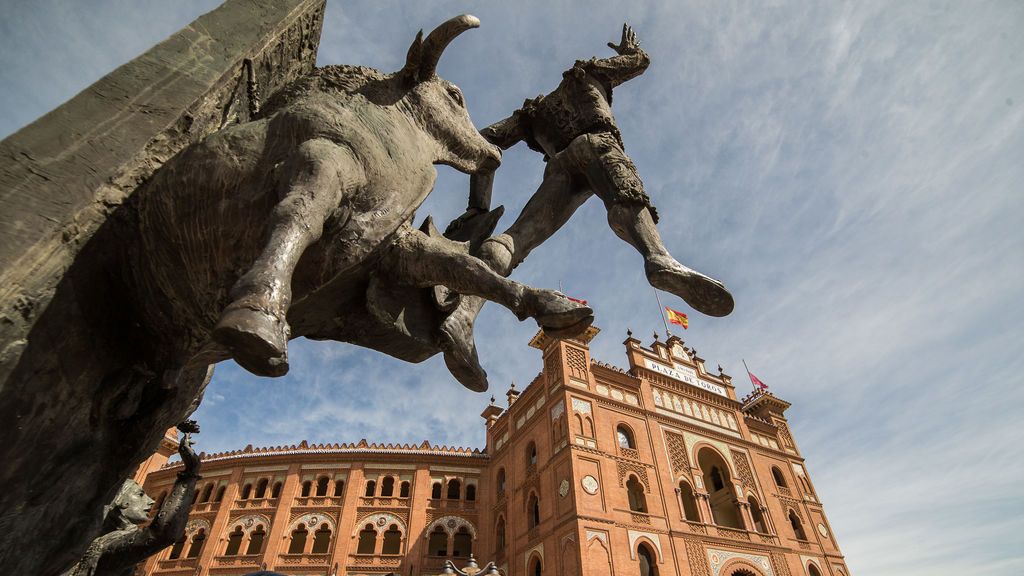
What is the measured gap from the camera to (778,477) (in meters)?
23.7

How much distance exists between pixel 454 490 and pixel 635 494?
9422mm

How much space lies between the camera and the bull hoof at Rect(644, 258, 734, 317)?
5.16 feet

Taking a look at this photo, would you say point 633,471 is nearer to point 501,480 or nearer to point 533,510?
point 533,510

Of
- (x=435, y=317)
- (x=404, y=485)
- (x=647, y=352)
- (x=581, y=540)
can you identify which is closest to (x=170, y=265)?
(x=435, y=317)

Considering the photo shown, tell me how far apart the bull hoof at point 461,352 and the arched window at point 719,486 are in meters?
22.0

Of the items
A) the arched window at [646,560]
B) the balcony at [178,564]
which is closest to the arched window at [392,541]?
the balcony at [178,564]

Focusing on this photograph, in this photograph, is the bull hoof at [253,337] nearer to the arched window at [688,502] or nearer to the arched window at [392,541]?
the arched window at [688,502]

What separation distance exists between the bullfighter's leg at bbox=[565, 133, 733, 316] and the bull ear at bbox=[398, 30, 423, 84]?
0.74 m

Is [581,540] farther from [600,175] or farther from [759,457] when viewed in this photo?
[600,175]

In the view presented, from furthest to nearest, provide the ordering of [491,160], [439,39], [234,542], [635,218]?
[234,542] < [491,160] < [635,218] < [439,39]

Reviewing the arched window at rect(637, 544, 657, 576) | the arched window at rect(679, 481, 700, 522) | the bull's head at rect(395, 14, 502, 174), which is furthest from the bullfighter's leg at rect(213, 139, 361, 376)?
the arched window at rect(679, 481, 700, 522)

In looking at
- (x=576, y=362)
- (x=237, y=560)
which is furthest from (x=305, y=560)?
(x=576, y=362)

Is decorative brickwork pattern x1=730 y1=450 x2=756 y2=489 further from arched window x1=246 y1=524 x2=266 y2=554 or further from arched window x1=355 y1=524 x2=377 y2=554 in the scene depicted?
arched window x1=246 y1=524 x2=266 y2=554

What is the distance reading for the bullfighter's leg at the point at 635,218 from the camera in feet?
5.20
